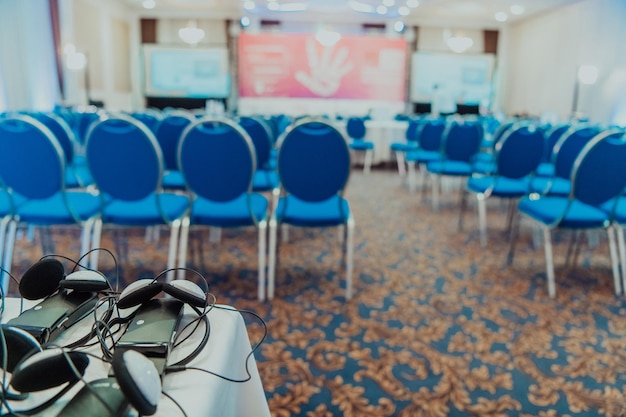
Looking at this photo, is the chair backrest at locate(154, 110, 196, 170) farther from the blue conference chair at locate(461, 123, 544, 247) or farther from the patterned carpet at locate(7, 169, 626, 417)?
the blue conference chair at locate(461, 123, 544, 247)

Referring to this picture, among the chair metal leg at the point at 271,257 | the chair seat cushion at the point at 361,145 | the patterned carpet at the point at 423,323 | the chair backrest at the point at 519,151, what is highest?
the chair backrest at the point at 519,151

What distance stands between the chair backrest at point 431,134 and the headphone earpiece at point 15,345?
5525mm

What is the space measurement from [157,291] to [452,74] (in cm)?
1367

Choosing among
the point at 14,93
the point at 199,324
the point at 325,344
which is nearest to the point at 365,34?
the point at 14,93

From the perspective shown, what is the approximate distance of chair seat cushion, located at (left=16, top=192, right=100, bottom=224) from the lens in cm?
245

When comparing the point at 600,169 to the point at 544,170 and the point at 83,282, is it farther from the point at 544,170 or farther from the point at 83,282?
the point at 83,282

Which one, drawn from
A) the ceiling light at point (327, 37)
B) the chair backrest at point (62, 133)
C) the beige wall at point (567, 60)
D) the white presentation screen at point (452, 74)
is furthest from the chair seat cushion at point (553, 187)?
the white presentation screen at point (452, 74)

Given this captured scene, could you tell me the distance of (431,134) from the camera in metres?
5.75

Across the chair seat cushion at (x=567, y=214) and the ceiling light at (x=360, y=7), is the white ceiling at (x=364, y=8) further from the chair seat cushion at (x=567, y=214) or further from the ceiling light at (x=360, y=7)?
the chair seat cushion at (x=567, y=214)

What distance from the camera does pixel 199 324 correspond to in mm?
819

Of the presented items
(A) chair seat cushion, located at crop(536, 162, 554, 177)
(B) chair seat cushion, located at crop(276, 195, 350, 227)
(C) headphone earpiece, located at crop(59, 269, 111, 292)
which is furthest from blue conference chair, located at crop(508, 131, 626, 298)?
(C) headphone earpiece, located at crop(59, 269, 111, 292)

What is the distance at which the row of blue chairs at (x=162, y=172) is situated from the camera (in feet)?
7.55

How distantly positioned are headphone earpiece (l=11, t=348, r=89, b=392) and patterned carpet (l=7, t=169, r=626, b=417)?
46.8 inches

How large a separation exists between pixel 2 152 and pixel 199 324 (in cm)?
215
